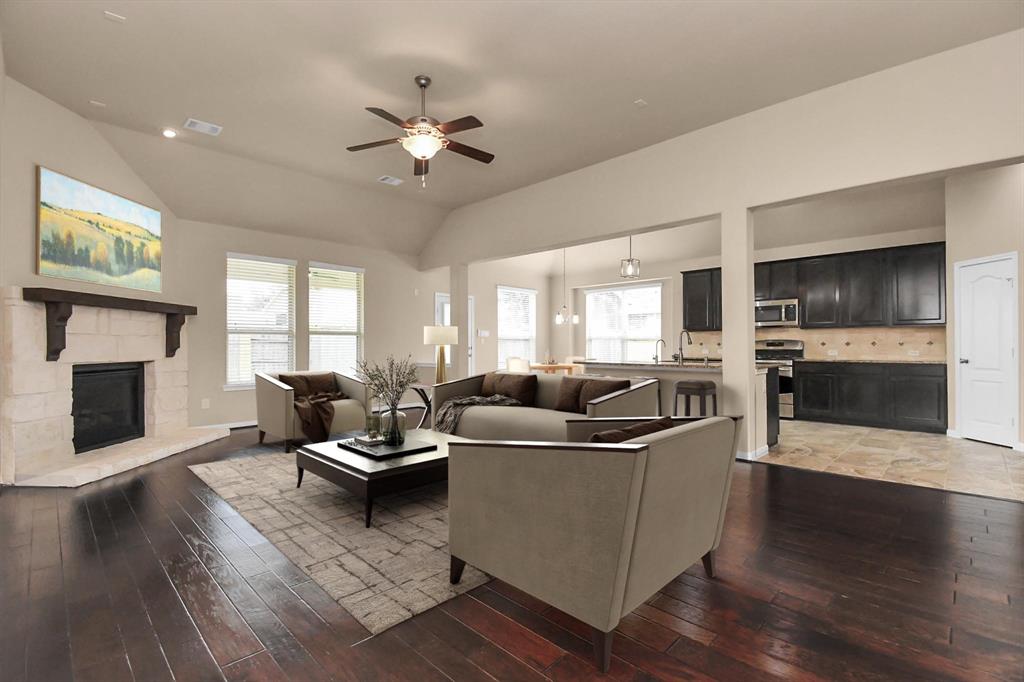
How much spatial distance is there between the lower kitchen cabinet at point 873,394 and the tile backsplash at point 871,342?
0.34 m

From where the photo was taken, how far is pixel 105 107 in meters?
4.46

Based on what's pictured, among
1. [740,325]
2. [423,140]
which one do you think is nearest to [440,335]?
[423,140]

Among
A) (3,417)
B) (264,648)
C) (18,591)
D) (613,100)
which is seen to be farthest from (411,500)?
(613,100)

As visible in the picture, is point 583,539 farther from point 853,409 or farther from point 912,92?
point 853,409

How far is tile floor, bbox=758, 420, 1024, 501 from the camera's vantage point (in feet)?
12.8

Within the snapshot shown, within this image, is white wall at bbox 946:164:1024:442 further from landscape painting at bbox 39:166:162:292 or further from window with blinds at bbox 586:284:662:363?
landscape painting at bbox 39:166:162:292

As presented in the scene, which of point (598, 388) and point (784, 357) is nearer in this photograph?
point (598, 388)

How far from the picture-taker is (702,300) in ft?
27.7

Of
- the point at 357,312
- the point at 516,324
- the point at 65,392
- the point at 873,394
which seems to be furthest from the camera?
the point at 516,324

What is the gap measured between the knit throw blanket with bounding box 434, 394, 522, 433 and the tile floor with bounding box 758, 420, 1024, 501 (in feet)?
8.74

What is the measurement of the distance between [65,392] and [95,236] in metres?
1.60

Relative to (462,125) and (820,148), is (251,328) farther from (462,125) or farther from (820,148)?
(820,148)

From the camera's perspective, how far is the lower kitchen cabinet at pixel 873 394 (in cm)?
605

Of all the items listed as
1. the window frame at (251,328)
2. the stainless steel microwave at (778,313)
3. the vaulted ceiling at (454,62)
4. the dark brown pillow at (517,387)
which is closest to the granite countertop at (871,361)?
the stainless steel microwave at (778,313)
